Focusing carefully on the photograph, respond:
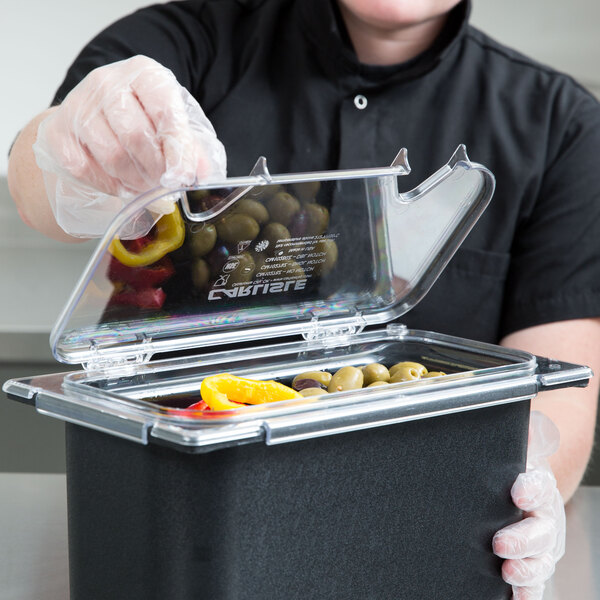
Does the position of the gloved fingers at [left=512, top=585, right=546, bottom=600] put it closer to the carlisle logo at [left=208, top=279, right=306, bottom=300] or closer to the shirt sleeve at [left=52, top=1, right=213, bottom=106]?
the carlisle logo at [left=208, top=279, right=306, bottom=300]

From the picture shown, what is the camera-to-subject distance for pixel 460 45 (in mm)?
1264

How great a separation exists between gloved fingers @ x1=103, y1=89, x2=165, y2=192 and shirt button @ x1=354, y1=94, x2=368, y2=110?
1.72ft

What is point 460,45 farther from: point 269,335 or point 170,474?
point 170,474

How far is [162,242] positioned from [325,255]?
0.17 meters

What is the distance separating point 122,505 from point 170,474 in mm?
59

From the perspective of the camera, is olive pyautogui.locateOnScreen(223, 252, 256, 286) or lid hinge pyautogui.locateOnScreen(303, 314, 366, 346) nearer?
olive pyautogui.locateOnScreen(223, 252, 256, 286)

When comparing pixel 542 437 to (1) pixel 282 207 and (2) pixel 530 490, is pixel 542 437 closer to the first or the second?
(2) pixel 530 490

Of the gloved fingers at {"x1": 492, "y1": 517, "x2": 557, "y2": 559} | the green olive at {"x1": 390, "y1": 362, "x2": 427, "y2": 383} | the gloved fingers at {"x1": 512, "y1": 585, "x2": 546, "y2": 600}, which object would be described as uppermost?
the green olive at {"x1": 390, "y1": 362, "x2": 427, "y2": 383}

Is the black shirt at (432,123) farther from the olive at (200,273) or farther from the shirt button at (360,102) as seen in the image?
the olive at (200,273)

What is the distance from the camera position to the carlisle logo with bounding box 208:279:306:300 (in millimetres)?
742

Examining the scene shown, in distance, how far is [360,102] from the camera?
1.21 meters

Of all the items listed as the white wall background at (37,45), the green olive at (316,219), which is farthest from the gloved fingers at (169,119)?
the white wall background at (37,45)

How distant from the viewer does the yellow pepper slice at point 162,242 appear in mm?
663

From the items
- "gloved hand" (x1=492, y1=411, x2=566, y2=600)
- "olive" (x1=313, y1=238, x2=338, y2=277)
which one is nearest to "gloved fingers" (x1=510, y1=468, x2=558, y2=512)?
Answer: "gloved hand" (x1=492, y1=411, x2=566, y2=600)
